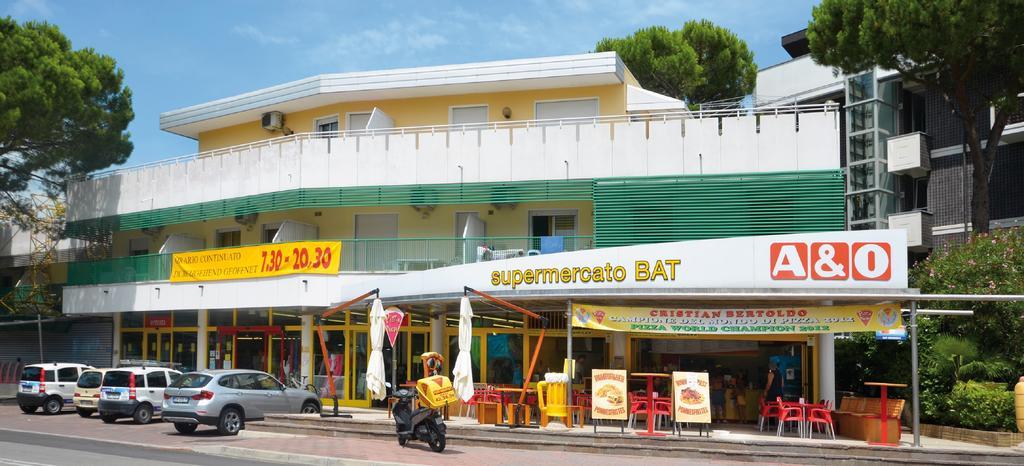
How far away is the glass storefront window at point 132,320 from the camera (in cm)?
3525

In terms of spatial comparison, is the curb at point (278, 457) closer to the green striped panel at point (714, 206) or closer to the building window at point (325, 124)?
the green striped panel at point (714, 206)

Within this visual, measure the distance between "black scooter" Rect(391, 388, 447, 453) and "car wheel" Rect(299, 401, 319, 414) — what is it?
20.1 ft

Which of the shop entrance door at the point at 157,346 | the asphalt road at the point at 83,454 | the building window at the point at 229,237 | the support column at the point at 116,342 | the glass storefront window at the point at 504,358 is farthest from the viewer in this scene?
the support column at the point at 116,342

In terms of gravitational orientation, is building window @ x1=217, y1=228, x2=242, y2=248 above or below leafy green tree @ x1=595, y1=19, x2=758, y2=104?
below

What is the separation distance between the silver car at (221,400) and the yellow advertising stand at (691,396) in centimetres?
984

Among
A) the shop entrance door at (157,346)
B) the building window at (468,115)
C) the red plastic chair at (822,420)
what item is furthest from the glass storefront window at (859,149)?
the shop entrance door at (157,346)

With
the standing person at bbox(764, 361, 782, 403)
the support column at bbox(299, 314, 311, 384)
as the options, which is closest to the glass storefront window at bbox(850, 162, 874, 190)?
the standing person at bbox(764, 361, 782, 403)

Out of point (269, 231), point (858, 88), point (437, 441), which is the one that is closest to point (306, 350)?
point (269, 231)

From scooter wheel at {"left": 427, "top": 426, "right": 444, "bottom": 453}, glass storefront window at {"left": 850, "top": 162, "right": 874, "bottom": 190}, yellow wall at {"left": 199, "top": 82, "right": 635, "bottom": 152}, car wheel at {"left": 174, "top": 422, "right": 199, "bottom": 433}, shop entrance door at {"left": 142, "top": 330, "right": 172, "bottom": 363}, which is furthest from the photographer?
glass storefront window at {"left": 850, "top": 162, "right": 874, "bottom": 190}

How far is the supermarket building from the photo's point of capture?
24.1m

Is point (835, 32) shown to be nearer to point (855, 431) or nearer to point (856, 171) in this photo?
point (856, 171)

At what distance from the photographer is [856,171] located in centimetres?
3769

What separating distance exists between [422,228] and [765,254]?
46.9 ft

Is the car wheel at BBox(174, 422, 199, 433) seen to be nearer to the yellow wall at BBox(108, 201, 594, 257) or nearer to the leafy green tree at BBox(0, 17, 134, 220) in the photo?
the yellow wall at BBox(108, 201, 594, 257)
